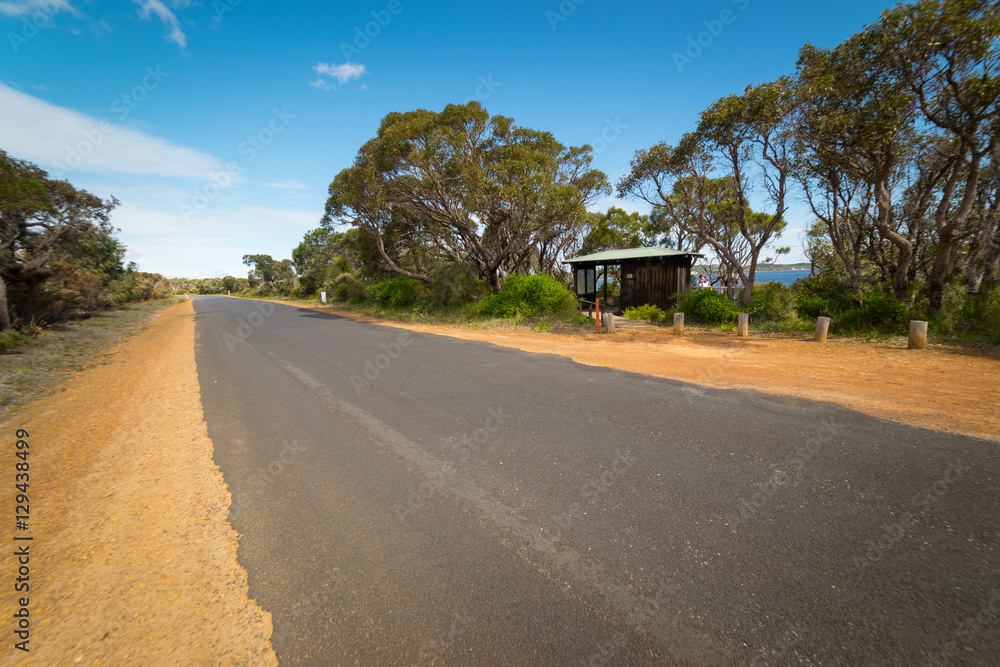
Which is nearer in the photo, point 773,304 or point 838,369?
point 838,369

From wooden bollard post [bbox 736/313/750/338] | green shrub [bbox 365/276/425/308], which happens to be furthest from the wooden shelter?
green shrub [bbox 365/276/425/308]

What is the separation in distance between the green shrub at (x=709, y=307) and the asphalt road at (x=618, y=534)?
27.8 feet

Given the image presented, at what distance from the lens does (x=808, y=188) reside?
516 inches

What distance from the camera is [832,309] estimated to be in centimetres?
1056

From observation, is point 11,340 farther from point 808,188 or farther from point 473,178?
point 808,188

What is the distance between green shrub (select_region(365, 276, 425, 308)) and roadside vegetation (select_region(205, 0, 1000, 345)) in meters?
0.12

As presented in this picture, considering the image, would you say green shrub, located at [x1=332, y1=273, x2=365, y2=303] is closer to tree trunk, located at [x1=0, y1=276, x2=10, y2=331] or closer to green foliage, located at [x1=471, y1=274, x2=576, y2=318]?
green foliage, located at [x1=471, y1=274, x2=576, y2=318]

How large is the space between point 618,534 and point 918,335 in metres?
9.67

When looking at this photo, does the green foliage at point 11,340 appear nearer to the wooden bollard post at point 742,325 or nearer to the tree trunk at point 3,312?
the tree trunk at point 3,312

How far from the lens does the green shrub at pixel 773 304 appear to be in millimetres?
11391

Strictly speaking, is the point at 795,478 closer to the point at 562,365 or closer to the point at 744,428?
the point at 744,428

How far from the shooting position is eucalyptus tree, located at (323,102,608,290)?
15609 mm

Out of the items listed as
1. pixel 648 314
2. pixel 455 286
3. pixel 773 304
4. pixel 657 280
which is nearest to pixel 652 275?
pixel 657 280

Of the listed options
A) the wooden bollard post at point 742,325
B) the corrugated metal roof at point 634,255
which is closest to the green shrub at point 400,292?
the corrugated metal roof at point 634,255
